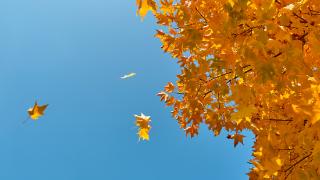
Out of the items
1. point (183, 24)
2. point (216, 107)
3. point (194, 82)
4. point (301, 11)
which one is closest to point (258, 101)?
point (216, 107)

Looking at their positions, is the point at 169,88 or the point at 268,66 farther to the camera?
the point at 169,88

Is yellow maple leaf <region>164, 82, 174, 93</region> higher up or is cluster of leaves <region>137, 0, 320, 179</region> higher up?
yellow maple leaf <region>164, 82, 174, 93</region>

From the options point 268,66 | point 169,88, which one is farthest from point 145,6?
point 169,88

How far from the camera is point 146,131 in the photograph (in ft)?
13.9

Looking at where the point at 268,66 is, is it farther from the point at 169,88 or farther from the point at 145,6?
the point at 169,88

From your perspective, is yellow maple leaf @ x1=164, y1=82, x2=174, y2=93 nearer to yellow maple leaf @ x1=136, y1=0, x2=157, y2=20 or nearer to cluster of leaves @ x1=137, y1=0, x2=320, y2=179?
cluster of leaves @ x1=137, y1=0, x2=320, y2=179

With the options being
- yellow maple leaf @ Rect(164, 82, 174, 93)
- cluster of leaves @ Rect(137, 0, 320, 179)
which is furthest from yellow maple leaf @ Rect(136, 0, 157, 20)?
yellow maple leaf @ Rect(164, 82, 174, 93)

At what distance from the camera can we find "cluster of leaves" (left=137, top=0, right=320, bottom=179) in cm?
239

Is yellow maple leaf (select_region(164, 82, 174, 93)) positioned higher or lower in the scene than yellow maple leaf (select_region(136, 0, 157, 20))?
higher

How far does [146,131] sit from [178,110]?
123cm

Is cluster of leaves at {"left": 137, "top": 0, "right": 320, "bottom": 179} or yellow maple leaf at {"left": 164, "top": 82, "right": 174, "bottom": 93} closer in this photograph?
cluster of leaves at {"left": 137, "top": 0, "right": 320, "bottom": 179}

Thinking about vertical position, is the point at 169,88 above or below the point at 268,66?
above

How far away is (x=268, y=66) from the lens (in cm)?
240

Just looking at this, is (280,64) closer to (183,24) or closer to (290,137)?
(290,137)
